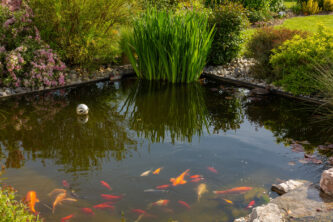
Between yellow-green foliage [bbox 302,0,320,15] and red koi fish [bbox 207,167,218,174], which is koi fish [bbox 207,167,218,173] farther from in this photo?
yellow-green foliage [bbox 302,0,320,15]

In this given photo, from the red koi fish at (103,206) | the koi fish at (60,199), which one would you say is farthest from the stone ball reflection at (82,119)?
the red koi fish at (103,206)

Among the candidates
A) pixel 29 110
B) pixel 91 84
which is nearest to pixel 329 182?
pixel 29 110

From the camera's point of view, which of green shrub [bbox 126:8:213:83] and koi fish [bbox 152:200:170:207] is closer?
koi fish [bbox 152:200:170:207]

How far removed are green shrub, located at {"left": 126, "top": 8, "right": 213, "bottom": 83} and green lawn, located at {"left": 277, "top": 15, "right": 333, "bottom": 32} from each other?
6.38 metres

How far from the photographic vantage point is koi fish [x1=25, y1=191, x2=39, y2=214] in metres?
3.41

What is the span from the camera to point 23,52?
722cm

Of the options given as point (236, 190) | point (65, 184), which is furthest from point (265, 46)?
point (65, 184)

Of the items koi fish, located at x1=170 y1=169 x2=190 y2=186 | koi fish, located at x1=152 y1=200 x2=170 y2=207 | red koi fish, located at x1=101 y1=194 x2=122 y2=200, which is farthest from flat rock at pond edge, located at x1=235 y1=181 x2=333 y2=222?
red koi fish, located at x1=101 y1=194 x2=122 y2=200

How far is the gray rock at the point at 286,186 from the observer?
146 inches

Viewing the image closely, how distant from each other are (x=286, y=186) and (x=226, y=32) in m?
5.84

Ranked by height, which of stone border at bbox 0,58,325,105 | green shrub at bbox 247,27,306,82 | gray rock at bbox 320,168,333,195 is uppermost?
green shrub at bbox 247,27,306,82

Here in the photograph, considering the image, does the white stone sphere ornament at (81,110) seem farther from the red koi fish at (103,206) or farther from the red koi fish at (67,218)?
the red koi fish at (67,218)

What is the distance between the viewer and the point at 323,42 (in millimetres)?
6910

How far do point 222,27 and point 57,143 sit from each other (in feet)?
18.3
